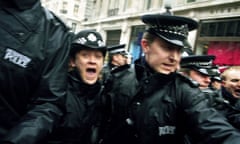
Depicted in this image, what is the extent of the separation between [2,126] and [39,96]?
0.87 ft

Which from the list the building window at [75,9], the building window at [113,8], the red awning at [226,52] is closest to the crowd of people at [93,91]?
the red awning at [226,52]

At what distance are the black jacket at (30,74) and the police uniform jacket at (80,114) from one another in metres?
0.67

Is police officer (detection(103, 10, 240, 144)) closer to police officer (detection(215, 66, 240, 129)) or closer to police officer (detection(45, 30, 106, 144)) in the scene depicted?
police officer (detection(45, 30, 106, 144))

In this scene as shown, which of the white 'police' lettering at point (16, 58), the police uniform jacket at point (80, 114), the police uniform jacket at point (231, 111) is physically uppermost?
the white 'police' lettering at point (16, 58)

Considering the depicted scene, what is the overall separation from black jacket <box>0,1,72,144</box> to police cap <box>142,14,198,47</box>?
71cm

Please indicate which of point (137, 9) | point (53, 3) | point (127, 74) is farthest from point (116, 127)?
point (53, 3)

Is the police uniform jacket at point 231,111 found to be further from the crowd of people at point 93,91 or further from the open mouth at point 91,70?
the open mouth at point 91,70

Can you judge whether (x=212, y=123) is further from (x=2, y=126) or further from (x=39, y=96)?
(x=2, y=126)

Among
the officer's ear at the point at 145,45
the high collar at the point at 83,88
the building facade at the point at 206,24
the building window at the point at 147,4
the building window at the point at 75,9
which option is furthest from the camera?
the building window at the point at 75,9

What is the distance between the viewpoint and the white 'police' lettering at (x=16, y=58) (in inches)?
73.3

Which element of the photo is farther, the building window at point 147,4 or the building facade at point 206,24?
the building window at point 147,4

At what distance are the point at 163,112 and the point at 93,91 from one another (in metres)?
0.81

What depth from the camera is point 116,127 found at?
263 cm

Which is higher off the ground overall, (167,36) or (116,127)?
(167,36)
